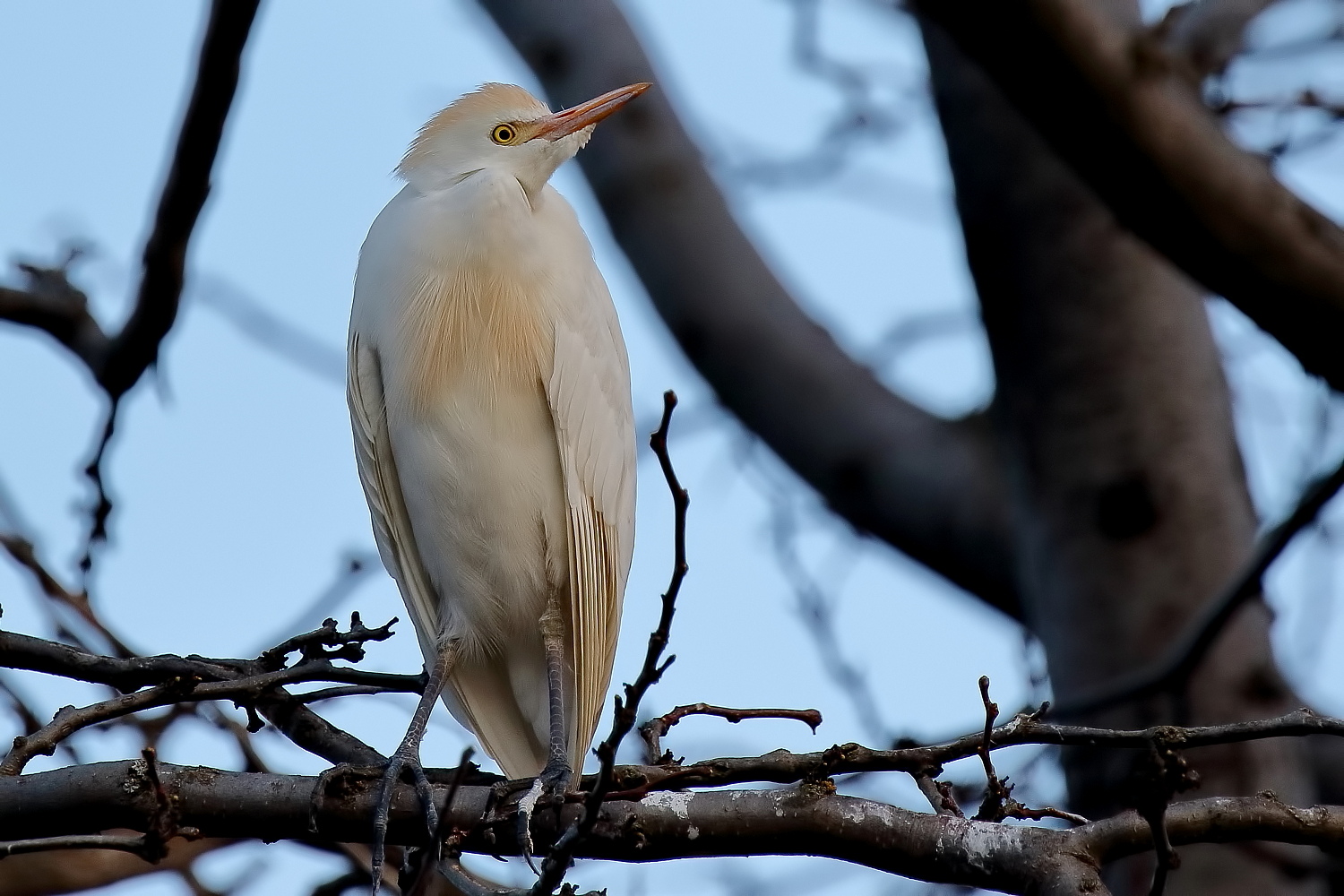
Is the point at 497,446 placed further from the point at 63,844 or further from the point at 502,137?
the point at 63,844

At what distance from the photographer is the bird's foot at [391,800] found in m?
2.05

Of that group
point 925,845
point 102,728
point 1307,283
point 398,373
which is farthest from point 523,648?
point 1307,283

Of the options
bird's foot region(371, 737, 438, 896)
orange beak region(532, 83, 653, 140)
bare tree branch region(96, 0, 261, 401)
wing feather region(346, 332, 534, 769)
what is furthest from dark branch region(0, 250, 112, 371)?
bird's foot region(371, 737, 438, 896)

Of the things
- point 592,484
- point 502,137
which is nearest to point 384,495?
point 592,484

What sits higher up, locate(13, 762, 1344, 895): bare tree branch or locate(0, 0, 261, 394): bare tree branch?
locate(0, 0, 261, 394): bare tree branch

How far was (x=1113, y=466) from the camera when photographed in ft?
12.0

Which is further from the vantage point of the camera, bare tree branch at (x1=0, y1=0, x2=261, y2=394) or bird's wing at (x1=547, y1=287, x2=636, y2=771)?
bird's wing at (x1=547, y1=287, x2=636, y2=771)

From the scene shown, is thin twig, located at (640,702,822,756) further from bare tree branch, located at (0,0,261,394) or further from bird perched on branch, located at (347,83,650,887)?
bare tree branch, located at (0,0,261,394)

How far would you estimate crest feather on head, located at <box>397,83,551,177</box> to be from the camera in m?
3.68

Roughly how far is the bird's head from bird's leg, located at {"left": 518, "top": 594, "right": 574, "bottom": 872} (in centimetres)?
111

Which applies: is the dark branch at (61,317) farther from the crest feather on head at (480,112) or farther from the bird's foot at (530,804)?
the bird's foot at (530,804)

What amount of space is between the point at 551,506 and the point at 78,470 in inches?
40.5

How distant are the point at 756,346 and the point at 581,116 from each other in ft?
4.19

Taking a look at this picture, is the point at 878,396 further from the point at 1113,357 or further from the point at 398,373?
the point at 398,373
